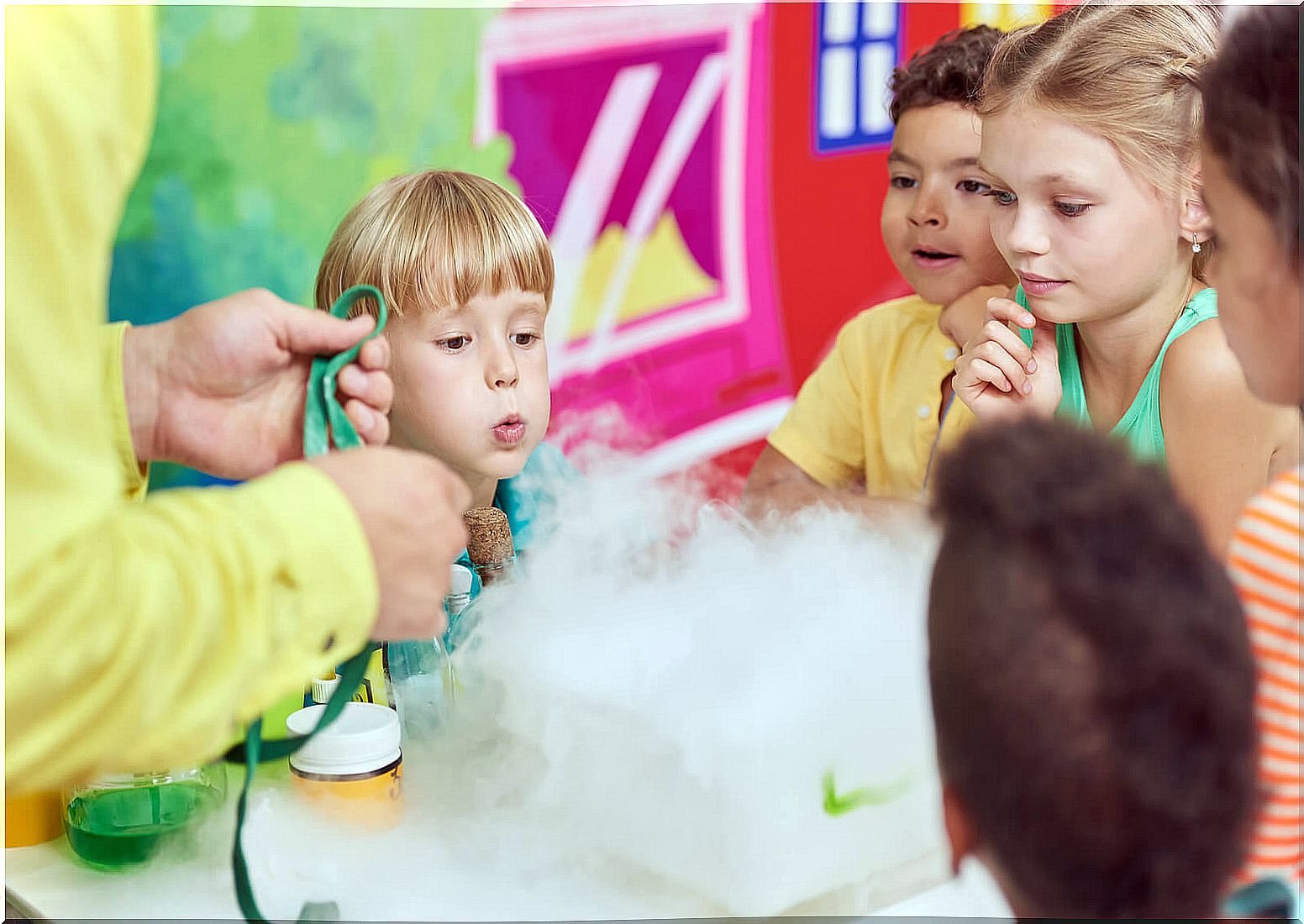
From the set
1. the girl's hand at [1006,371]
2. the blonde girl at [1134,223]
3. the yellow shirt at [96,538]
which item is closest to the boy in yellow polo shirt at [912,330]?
the girl's hand at [1006,371]

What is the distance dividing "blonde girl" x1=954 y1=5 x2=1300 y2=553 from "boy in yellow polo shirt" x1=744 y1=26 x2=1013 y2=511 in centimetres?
28

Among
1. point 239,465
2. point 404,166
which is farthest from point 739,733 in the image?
point 404,166

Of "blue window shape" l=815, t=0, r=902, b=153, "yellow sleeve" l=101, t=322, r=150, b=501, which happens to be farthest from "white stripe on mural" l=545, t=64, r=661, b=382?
"yellow sleeve" l=101, t=322, r=150, b=501

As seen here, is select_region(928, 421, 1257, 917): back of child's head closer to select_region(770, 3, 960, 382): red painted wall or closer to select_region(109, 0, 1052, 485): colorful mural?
select_region(109, 0, 1052, 485): colorful mural

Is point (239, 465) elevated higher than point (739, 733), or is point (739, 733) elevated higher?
point (239, 465)

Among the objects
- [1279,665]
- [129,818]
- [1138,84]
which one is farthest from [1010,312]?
[129,818]

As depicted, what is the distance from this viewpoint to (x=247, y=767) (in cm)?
87

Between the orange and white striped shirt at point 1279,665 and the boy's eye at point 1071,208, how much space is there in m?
0.65

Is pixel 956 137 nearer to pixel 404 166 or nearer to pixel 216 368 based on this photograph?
pixel 404 166

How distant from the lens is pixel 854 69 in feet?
8.15

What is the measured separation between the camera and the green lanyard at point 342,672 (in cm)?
89

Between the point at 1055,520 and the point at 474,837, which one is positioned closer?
the point at 1055,520

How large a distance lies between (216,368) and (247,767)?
1.27 feet

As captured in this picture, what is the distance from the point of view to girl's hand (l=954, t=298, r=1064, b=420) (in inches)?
58.1
